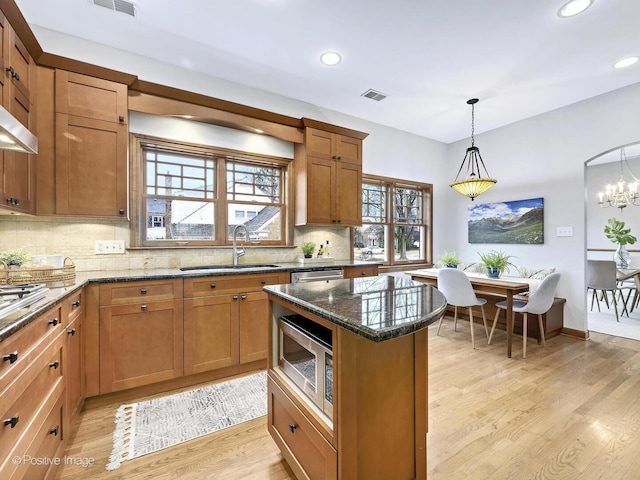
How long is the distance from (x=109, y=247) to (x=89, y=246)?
0.48 ft

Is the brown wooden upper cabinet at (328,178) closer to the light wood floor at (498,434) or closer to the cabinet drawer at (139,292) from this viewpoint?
the cabinet drawer at (139,292)

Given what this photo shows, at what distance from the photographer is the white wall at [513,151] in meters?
3.04

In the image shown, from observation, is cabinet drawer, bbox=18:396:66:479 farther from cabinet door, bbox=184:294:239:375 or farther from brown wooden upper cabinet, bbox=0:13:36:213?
brown wooden upper cabinet, bbox=0:13:36:213

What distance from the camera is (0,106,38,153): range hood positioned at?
1084mm

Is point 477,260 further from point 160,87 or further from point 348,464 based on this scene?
point 160,87

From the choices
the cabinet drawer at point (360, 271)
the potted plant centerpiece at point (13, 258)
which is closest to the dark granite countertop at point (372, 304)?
the cabinet drawer at point (360, 271)

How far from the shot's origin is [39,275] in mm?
1915

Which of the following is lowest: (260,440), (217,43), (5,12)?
(260,440)

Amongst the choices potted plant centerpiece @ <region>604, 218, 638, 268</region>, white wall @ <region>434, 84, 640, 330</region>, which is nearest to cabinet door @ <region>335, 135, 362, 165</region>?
white wall @ <region>434, 84, 640, 330</region>

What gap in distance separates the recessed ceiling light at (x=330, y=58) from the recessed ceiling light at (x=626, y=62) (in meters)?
2.77

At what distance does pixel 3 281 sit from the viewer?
5.87 ft

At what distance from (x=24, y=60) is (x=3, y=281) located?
152cm

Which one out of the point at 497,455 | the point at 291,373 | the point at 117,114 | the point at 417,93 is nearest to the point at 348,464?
the point at 291,373

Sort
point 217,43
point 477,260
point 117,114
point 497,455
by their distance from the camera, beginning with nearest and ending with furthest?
point 497,455, point 117,114, point 217,43, point 477,260
